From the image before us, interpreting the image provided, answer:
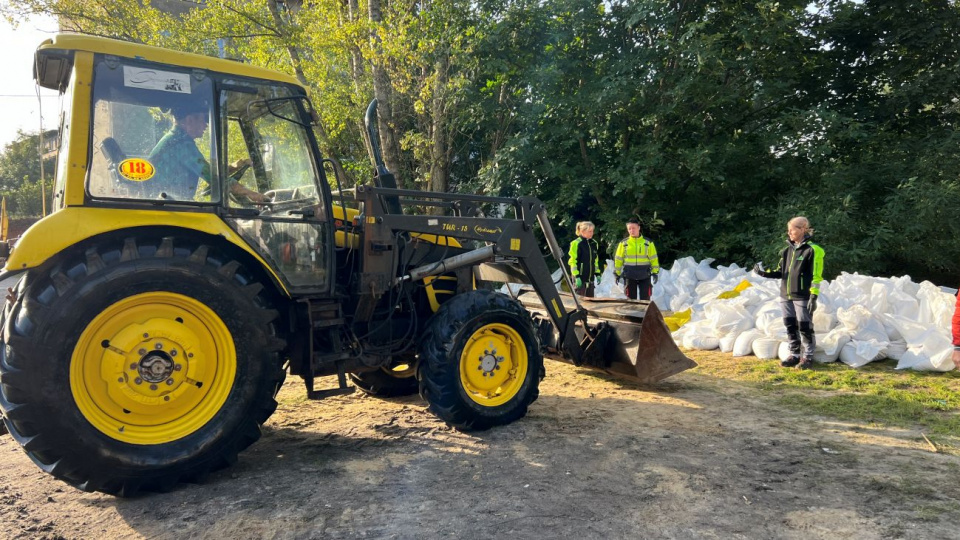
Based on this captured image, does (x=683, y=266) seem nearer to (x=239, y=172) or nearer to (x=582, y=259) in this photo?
(x=582, y=259)

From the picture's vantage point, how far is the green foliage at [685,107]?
10.3 meters

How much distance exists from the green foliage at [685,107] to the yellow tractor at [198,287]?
7.48 m

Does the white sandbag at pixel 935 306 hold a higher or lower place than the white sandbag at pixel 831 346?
higher

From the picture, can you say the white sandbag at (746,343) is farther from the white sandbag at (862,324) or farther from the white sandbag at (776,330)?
the white sandbag at (862,324)

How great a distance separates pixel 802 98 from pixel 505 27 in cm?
575

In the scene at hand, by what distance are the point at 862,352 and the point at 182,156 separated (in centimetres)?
659

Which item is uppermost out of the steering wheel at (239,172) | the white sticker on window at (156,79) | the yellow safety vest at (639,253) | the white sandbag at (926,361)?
the white sticker on window at (156,79)

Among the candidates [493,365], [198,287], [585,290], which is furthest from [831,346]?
[198,287]

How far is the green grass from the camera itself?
4.76 meters

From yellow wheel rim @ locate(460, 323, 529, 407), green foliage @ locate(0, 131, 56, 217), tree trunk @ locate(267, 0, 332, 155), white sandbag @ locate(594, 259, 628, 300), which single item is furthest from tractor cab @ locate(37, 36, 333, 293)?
green foliage @ locate(0, 131, 56, 217)

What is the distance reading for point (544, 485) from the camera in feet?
11.7

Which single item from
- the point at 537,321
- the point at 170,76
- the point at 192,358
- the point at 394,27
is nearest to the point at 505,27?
the point at 394,27

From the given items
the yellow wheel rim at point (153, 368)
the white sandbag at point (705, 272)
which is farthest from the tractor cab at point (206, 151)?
the white sandbag at point (705, 272)

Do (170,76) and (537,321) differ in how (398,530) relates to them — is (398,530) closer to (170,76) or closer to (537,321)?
(170,76)
